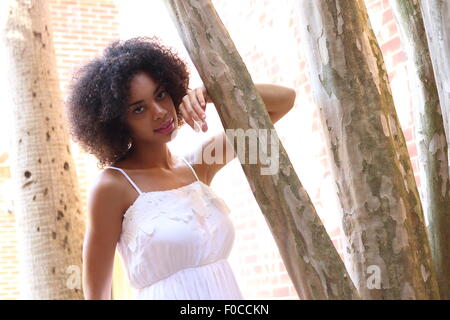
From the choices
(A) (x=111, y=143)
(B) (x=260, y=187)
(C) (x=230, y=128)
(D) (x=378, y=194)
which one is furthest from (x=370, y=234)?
(A) (x=111, y=143)

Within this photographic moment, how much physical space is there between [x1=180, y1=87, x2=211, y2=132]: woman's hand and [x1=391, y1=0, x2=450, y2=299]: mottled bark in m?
0.76

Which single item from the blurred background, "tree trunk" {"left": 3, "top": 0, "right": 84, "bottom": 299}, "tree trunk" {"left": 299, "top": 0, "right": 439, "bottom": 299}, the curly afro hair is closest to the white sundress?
the curly afro hair

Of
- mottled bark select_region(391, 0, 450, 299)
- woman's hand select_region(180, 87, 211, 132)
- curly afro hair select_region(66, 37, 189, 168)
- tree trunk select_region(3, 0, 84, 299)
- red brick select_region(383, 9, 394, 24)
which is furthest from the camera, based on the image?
red brick select_region(383, 9, 394, 24)

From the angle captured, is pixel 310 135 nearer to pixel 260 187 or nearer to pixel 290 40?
pixel 290 40

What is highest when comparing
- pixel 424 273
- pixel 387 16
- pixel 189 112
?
pixel 387 16

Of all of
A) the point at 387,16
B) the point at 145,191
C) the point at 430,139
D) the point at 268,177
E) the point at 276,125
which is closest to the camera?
the point at 268,177

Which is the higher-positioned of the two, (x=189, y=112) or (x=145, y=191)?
(x=189, y=112)

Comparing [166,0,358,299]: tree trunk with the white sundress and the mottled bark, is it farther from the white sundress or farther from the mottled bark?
the mottled bark

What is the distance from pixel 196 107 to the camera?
2129 millimetres

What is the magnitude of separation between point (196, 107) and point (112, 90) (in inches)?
10.6

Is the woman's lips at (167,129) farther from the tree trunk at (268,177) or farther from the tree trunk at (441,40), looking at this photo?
the tree trunk at (441,40)

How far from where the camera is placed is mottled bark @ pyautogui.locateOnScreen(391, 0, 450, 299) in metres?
2.36

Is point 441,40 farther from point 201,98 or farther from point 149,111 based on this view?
point 149,111

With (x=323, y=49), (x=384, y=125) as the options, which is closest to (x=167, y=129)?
(x=323, y=49)
